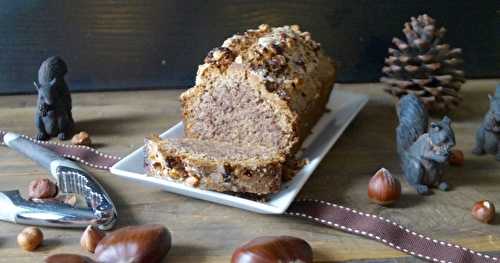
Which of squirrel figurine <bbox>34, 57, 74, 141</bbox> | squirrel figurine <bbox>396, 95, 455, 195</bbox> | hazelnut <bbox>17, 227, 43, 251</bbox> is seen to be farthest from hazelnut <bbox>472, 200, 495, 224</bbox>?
squirrel figurine <bbox>34, 57, 74, 141</bbox>

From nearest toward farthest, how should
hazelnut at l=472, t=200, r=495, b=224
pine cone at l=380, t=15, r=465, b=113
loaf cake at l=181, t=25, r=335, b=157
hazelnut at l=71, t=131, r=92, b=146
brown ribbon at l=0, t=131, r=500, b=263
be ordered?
1. brown ribbon at l=0, t=131, r=500, b=263
2. hazelnut at l=472, t=200, r=495, b=224
3. loaf cake at l=181, t=25, r=335, b=157
4. hazelnut at l=71, t=131, r=92, b=146
5. pine cone at l=380, t=15, r=465, b=113

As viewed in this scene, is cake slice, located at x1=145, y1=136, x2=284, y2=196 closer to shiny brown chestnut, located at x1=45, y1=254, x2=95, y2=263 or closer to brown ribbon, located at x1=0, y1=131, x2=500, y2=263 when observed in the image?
brown ribbon, located at x1=0, y1=131, x2=500, y2=263

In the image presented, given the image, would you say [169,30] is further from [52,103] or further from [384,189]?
[384,189]

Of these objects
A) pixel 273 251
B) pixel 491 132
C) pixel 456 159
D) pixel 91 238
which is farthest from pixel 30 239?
pixel 491 132

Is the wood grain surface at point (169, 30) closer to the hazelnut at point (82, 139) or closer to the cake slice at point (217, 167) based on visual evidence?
the hazelnut at point (82, 139)

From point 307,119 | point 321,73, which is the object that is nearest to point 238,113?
point 307,119

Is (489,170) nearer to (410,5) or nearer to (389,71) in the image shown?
(389,71)
